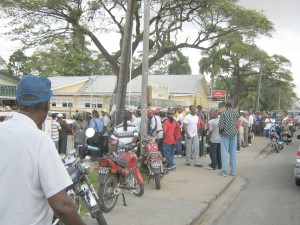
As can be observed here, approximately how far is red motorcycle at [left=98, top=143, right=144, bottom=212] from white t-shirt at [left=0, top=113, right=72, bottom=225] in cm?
401

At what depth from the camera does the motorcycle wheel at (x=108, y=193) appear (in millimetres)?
5922

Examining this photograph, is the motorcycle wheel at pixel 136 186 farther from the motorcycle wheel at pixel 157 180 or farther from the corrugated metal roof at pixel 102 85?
the corrugated metal roof at pixel 102 85

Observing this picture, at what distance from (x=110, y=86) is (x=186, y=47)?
697 inches

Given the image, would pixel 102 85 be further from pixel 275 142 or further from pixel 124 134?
pixel 124 134

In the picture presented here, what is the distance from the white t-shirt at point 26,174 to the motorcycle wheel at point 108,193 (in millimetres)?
4008

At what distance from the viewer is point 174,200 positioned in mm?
7145

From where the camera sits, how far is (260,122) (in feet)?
88.8

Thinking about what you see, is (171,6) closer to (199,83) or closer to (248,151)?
(248,151)

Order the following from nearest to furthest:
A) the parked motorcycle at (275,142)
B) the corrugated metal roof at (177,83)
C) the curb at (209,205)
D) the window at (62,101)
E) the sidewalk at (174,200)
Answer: the sidewalk at (174,200) < the curb at (209,205) < the parked motorcycle at (275,142) < the corrugated metal roof at (177,83) < the window at (62,101)

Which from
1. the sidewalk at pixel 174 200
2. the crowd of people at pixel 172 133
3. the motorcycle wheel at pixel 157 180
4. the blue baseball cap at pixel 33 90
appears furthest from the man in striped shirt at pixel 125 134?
the blue baseball cap at pixel 33 90

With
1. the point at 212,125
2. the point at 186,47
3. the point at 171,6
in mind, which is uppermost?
the point at 171,6

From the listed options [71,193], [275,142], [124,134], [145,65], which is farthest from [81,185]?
[275,142]

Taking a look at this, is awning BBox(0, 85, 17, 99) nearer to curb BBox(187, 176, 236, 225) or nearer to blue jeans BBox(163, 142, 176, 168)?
blue jeans BBox(163, 142, 176, 168)

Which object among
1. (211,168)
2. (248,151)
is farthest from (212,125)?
(248,151)
